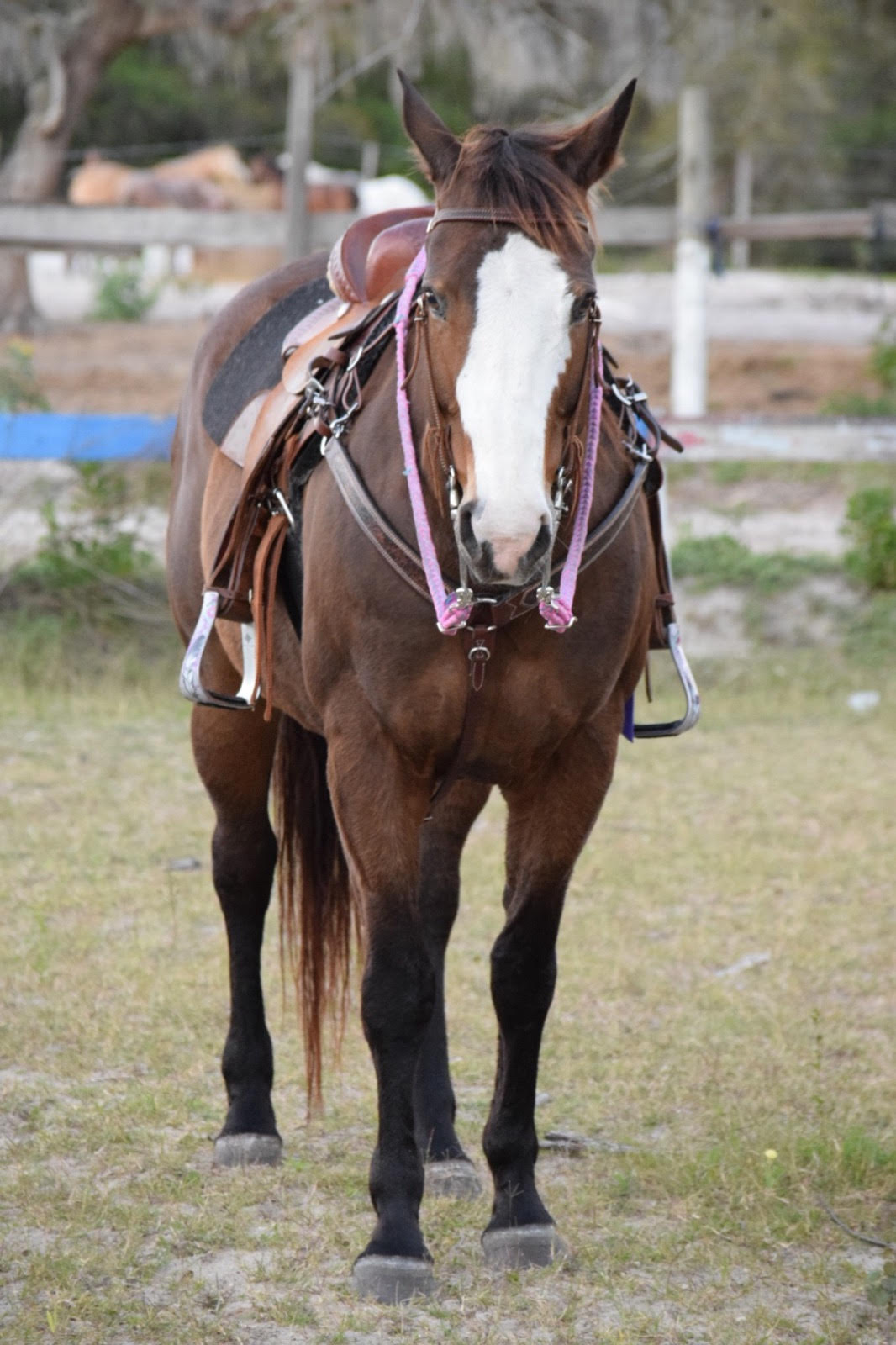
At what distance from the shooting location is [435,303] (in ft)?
8.55

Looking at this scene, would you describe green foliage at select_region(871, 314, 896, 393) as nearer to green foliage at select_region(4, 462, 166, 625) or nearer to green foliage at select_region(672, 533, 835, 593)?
green foliage at select_region(672, 533, 835, 593)

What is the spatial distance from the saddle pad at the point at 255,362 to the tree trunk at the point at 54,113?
9.91 metres

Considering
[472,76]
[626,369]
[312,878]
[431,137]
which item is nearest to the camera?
[431,137]

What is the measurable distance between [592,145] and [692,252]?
7819 millimetres

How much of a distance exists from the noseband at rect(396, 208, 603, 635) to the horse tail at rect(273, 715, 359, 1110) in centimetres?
117

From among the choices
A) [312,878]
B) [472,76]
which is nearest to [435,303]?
[312,878]

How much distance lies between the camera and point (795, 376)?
41.4 feet

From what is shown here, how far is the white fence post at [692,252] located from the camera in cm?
1019

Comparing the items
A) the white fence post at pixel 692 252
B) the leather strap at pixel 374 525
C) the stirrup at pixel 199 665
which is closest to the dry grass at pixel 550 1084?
the stirrup at pixel 199 665

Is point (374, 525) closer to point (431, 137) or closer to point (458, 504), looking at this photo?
point (458, 504)

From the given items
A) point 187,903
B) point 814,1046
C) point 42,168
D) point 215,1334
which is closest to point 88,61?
point 42,168

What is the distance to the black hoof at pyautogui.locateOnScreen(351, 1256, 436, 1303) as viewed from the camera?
2.94 metres

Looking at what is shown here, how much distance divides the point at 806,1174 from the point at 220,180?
2718cm

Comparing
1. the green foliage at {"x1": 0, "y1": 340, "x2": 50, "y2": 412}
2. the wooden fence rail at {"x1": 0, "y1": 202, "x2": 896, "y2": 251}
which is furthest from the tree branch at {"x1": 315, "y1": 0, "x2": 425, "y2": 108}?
the green foliage at {"x1": 0, "y1": 340, "x2": 50, "y2": 412}
